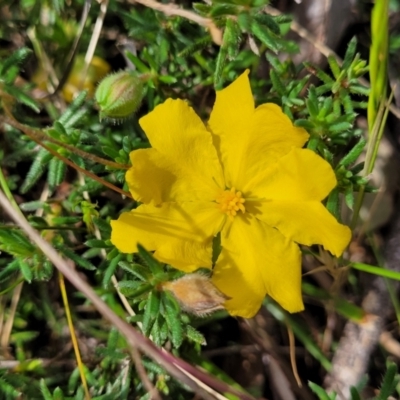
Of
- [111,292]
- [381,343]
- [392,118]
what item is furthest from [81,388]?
[392,118]

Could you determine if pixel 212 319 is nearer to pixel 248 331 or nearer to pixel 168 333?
pixel 248 331

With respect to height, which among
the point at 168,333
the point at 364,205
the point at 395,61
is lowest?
the point at 168,333

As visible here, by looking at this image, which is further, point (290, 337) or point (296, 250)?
point (290, 337)

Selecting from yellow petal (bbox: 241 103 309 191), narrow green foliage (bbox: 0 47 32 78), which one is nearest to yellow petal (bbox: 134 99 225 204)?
yellow petal (bbox: 241 103 309 191)

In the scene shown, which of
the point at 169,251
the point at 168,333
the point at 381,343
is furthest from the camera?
the point at 381,343

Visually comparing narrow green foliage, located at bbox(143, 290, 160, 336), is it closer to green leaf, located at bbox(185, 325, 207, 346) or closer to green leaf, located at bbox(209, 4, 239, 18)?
green leaf, located at bbox(185, 325, 207, 346)

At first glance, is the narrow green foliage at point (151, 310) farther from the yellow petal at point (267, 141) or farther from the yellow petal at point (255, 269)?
the yellow petal at point (267, 141)

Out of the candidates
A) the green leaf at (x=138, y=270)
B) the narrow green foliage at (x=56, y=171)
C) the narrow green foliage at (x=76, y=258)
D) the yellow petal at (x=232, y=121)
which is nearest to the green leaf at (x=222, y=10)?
the yellow petal at (x=232, y=121)
